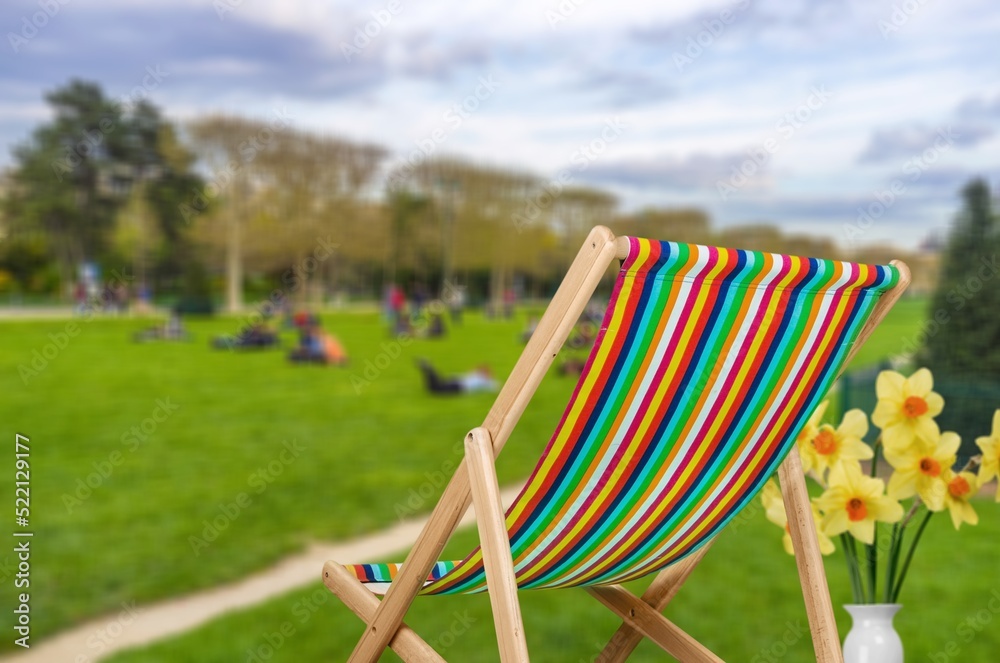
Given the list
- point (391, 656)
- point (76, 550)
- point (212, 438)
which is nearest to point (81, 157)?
point (212, 438)

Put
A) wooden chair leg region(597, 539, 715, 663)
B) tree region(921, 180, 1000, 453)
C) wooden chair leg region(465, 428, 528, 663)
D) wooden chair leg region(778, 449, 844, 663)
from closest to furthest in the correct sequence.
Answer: wooden chair leg region(465, 428, 528, 663), wooden chair leg region(778, 449, 844, 663), wooden chair leg region(597, 539, 715, 663), tree region(921, 180, 1000, 453)

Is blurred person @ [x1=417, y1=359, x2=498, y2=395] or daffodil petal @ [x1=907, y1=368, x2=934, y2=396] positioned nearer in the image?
daffodil petal @ [x1=907, y1=368, x2=934, y2=396]

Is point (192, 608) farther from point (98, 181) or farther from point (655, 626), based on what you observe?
point (98, 181)

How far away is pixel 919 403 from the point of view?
83.3 inches

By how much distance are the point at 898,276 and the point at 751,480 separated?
1.38 ft

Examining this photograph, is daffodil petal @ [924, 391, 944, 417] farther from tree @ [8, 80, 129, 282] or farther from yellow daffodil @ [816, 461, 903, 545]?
tree @ [8, 80, 129, 282]

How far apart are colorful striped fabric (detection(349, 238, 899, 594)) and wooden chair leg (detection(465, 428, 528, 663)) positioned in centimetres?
9

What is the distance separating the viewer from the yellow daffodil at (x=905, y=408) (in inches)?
83.1

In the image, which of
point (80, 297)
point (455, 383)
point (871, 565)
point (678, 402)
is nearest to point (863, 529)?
point (871, 565)

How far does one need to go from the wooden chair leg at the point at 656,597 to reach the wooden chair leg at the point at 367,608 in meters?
0.44

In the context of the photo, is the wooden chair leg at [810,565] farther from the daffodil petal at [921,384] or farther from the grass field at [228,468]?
the grass field at [228,468]

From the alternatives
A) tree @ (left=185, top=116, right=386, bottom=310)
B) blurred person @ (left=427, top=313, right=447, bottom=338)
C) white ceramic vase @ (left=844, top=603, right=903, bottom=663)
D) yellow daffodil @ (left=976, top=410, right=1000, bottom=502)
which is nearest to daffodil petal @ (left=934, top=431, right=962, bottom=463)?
yellow daffodil @ (left=976, top=410, right=1000, bottom=502)

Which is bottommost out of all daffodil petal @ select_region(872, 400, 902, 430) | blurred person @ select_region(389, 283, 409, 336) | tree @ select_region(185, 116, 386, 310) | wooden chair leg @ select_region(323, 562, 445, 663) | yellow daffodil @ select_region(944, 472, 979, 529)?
blurred person @ select_region(389, 283, 409, 336)

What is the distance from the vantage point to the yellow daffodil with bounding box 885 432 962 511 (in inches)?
83.4
